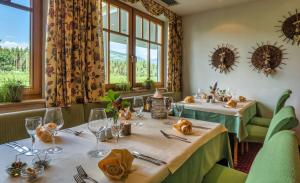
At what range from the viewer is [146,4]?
139 inches

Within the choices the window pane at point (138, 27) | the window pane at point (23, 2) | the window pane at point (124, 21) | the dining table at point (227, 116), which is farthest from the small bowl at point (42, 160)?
the window pane at point (138, 27)

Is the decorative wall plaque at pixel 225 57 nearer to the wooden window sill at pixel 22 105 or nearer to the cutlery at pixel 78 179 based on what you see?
the wooden window sill at pixel 22 105

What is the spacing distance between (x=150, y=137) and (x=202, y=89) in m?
3.34

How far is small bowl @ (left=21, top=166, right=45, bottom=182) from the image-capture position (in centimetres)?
77

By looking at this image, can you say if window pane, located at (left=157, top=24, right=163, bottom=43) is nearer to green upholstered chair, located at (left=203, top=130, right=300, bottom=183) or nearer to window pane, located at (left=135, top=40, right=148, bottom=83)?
window pane, located at (left=135, top=40, right=148, bottom=83)

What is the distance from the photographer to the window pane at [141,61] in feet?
13.1

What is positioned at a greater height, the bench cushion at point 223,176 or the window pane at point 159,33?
the window pane at point 159,33

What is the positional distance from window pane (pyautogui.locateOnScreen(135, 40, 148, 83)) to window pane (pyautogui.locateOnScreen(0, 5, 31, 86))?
1946 mm

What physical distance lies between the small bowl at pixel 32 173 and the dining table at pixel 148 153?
0.6 inches

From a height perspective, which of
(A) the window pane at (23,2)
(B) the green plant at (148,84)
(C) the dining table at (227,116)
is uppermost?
(A) the window pane at (23,2)

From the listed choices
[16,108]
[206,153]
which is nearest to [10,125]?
[16,108]

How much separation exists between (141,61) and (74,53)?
5.80 feet

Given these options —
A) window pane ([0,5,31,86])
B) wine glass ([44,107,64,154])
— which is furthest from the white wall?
wine glass ([44,107,64,154])

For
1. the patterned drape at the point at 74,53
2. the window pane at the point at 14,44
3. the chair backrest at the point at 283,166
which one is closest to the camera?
the chair backrest at the point at 283,166
